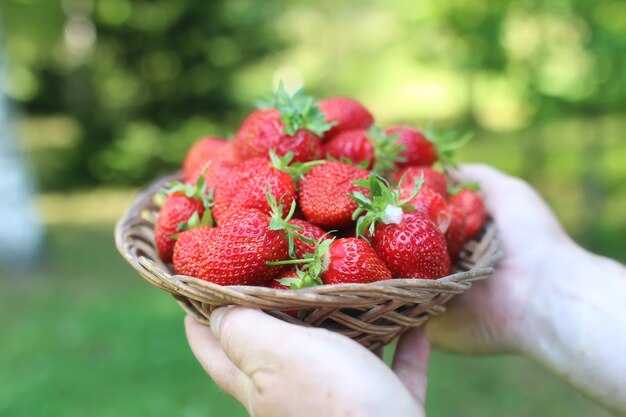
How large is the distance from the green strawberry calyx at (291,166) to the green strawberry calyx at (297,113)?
0.30 ft

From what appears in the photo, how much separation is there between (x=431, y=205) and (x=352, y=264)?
1.21 ft

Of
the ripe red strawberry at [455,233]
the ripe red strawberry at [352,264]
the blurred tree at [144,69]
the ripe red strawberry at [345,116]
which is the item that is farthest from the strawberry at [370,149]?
the blurred tree at [144,69]

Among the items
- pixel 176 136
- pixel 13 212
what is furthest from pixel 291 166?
pixel 176 136

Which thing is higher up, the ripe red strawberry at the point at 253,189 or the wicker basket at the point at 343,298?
the ripe red strawberry at the point at 253,189

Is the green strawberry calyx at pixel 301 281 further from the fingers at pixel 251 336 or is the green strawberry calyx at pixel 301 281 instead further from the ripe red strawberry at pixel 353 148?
the ripe red strawberry at pixel 353 148

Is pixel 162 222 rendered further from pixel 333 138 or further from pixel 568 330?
pixel 568 330

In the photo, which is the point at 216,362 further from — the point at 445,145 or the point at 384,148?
the point at 445,145

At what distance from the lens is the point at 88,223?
6668 mm

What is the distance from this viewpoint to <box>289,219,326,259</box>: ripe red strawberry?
4.90 feet

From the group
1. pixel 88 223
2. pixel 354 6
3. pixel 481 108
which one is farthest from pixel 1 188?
pixel 354 6

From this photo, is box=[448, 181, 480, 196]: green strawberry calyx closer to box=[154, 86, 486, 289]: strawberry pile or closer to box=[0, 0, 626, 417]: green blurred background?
box=[154, 86, 486, 289]: strawberry pile

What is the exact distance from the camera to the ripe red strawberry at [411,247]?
4.82 feet

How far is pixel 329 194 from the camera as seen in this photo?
1.57 m

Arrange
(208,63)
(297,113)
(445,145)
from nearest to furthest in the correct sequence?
(297,113), (445,145), (208,63)
